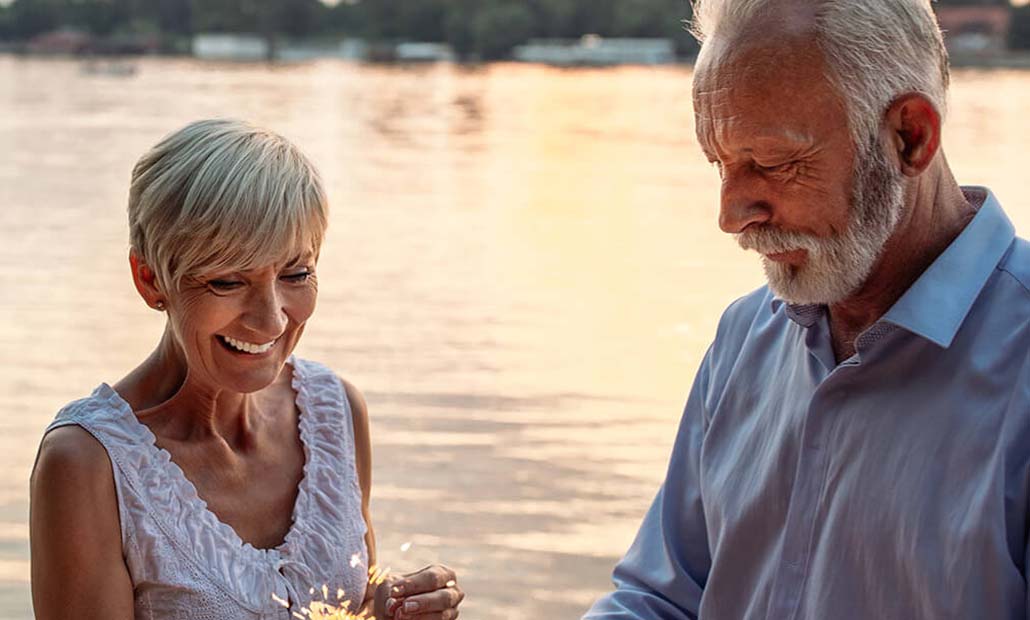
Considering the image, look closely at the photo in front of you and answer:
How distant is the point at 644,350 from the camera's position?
8852 millimetres

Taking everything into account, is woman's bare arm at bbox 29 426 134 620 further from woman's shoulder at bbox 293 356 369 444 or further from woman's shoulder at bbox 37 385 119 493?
woman's shoulder at bbox 293 356 369 444

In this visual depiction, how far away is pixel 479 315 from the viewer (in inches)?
385

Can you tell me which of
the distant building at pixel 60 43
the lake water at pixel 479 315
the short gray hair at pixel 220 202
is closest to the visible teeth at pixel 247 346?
the short gray hair at pixel 220 202

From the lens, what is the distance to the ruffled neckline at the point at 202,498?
2182mm


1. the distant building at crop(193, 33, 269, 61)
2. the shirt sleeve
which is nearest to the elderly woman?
the shirt sleeve

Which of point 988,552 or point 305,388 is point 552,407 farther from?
point 988,552

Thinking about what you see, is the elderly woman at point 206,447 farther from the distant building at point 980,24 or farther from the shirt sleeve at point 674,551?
the distant building at point 980,24

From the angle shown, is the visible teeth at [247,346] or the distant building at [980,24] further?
the distant building at [980,24]

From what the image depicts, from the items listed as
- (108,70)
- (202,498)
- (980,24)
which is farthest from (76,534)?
(980,24)

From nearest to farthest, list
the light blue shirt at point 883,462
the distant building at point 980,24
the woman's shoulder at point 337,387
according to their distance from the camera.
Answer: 1. the light blue shirt at point 883,462
2. the woman's shoulder at point 337,387
3. the distant building at point 980,24

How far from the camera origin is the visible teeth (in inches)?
84.4

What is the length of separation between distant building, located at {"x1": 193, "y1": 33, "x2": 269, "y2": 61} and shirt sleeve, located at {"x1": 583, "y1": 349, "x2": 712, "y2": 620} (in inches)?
A: 2898

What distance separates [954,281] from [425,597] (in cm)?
77

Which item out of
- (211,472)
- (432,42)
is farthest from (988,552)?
(432,42)
